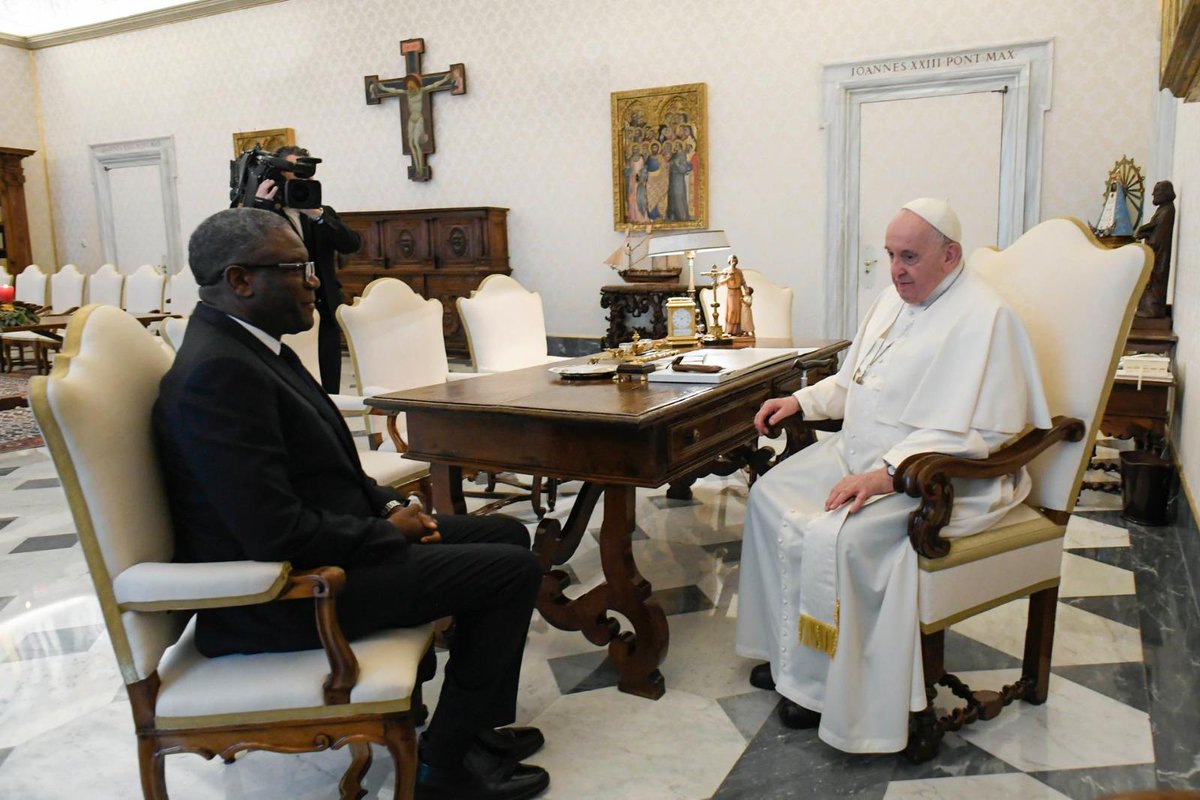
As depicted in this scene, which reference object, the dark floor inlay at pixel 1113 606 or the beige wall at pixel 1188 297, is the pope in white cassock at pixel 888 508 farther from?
the beige wall at pixel 1188 297

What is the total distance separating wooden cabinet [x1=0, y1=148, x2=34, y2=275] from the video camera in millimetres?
9643

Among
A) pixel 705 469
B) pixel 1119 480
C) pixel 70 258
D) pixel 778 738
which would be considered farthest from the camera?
pixel 70 258

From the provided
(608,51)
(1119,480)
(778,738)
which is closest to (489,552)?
(778,738)

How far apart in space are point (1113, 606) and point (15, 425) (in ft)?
25.3

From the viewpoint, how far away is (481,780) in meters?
2.06

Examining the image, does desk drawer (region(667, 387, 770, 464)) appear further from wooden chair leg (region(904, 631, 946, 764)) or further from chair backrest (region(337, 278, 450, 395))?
chair backrest (region(337, 278, 450, 395))

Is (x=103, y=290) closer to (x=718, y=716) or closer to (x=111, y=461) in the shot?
(x=111, y=461)

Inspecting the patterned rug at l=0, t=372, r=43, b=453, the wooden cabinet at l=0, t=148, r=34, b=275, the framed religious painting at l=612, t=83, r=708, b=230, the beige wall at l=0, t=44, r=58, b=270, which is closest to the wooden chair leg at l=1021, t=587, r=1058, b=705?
the patterned rug at l=0, t=372, r=43, b=453

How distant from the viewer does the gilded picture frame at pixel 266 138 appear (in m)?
10.2

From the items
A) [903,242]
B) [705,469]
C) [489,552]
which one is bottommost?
[705,469]

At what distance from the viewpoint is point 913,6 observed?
6.92 metres

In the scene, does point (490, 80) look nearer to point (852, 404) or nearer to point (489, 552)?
point (852, 404)

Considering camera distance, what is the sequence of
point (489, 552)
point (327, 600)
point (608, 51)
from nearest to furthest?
point (327, 600) < point (489, 552) < point (608, 51)

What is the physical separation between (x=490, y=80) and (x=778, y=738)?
26.0 ft
